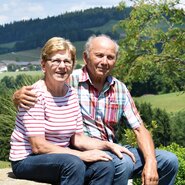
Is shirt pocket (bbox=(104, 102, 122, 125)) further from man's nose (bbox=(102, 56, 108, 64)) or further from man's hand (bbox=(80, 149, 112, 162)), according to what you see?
man's hand (bbox=(80, 149, 112, 162))

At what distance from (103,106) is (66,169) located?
77 cm

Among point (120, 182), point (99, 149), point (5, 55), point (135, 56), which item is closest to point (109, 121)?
point (99, 149)

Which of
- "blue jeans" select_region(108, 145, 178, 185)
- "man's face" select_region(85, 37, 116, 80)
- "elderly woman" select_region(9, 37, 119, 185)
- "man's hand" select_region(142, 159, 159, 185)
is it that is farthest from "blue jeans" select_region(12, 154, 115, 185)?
"man's face" select_region(85, 37, 116, 80)

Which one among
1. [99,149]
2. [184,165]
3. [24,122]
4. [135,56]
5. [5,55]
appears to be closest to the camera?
[24,122]

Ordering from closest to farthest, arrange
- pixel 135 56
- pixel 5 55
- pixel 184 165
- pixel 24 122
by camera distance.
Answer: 1. pixel 24 122
2. pixel 184 165
3. pixel 135 56
4. pixel 5 55

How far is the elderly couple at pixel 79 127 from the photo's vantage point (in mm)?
3346

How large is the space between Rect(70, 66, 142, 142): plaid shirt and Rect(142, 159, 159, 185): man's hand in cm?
40

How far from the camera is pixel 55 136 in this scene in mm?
3482

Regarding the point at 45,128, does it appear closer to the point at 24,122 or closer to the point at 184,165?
the point at 24,122

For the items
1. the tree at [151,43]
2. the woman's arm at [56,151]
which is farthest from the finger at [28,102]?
the tree at [151,43]

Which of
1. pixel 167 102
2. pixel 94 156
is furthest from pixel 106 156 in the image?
pixel 167 102

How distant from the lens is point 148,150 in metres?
3.70

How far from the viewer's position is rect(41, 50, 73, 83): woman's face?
3.45 metres

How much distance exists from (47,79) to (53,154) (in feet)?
1.83
